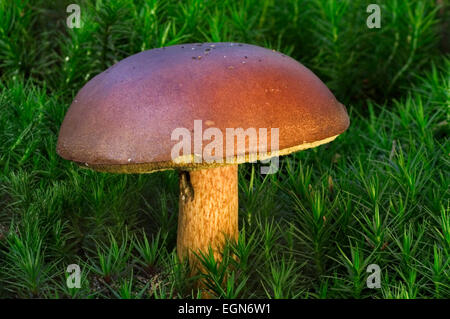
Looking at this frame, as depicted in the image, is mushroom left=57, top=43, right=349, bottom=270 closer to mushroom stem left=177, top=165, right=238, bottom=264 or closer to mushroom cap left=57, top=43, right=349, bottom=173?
mushroom cap left=57, top=43, right=349, bottom=173

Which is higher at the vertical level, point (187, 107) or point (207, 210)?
point (187, 107)

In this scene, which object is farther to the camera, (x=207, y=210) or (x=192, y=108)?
(x=207, y=210)

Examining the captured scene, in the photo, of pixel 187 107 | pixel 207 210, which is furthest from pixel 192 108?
pixel 207 210

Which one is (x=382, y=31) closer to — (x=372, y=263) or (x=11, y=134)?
(x=372, y=263)

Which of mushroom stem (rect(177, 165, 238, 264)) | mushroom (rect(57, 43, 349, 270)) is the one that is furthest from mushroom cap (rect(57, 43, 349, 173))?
mushroom stem (rect(177, 165, 238, 264))

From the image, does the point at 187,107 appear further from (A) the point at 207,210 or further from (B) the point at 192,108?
(A) the point at 207,210
